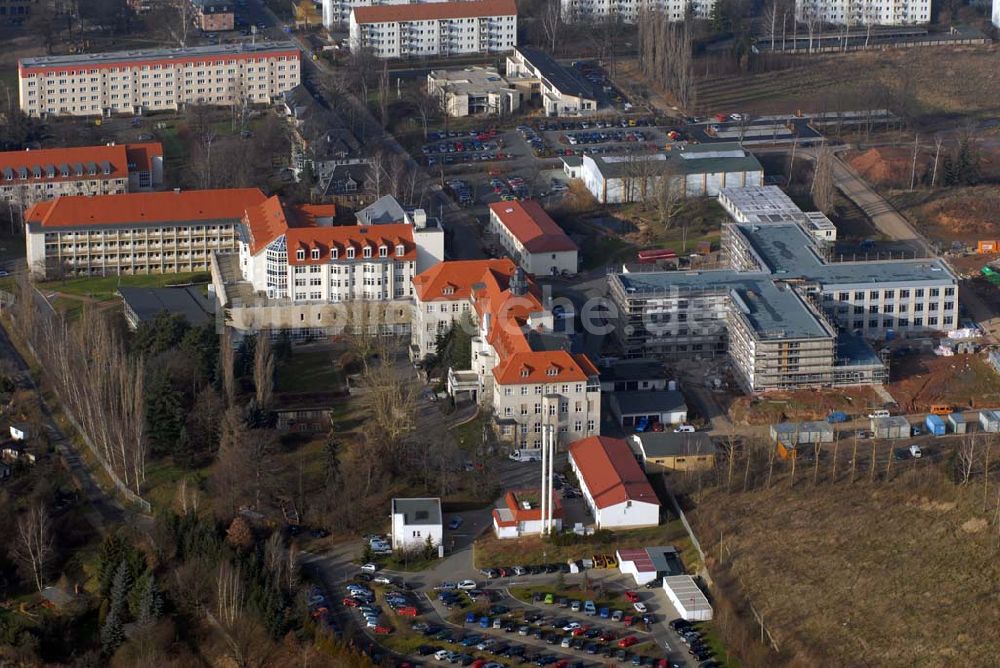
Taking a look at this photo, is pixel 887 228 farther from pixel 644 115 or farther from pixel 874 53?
pixel 874 53

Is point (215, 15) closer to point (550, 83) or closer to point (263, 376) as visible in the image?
point (550, 83)

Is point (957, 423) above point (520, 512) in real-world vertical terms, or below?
above

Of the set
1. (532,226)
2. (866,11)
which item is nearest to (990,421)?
(532,226)

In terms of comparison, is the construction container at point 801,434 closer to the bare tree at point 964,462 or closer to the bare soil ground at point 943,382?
the bare soil ground at point 943,382

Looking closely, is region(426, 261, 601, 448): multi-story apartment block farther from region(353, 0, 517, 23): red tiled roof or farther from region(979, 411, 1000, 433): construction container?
region(353, 0, 517, 23): red tiled roof

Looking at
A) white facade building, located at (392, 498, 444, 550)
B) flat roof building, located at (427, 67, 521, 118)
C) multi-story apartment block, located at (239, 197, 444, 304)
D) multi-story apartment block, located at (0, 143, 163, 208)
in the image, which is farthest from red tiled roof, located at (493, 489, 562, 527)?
flat roof building, located at (427, 67, 521, 118)

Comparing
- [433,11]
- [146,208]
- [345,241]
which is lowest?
[146,208]
